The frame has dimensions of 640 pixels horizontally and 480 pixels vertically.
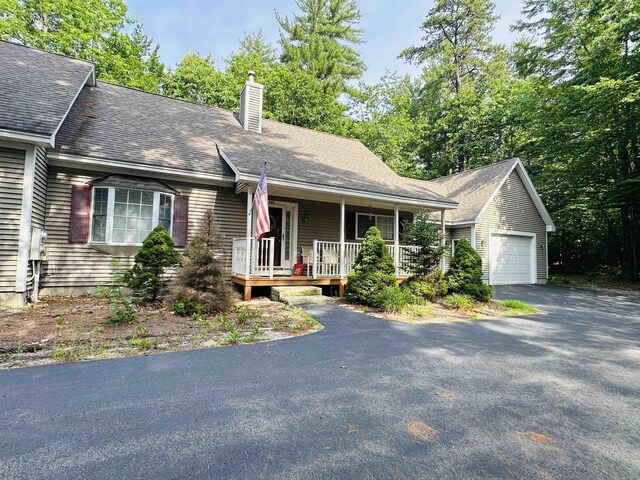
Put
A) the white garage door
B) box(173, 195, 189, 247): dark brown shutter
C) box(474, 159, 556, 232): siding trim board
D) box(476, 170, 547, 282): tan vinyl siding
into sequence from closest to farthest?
box(173, 195, 189, 247): dark brown shutter < box(476, 170, 547, 282): tan vinyl siding < the white garage door < box(474, 159, 556, 232): siding trim board

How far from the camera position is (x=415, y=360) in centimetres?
385

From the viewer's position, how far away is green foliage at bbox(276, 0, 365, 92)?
22.5 m

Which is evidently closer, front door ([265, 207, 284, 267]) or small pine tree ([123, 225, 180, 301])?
small pine tree ([123, 225, 180, 301])

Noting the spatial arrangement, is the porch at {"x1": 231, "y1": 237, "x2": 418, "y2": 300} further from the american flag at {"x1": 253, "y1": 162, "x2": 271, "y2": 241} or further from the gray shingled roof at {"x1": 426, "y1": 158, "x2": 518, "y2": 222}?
the gray shingled roof at {"x1": 426, "y1": 158, "x2": 518, "y2": 222}

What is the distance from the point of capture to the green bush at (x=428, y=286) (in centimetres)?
788

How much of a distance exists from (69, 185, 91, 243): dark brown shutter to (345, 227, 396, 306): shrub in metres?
5.96

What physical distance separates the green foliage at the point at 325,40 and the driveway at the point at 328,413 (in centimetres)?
2233

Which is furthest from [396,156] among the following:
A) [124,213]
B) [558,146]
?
[124,213]

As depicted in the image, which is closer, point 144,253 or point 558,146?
point 144,253

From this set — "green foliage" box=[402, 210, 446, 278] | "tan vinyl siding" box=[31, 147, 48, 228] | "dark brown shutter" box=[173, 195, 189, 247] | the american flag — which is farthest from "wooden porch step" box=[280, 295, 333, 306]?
"tan vinyl siding" box=[31, 147, 48, 228]

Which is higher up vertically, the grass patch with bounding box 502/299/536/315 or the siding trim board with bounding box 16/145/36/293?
the siding trim board with bounding box 16/145/36/293

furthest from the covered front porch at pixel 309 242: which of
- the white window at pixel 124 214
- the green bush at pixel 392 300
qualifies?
the white window at pixel 124 214

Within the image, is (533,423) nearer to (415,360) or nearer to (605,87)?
(415,360)

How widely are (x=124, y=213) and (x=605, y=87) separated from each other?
16505mm
